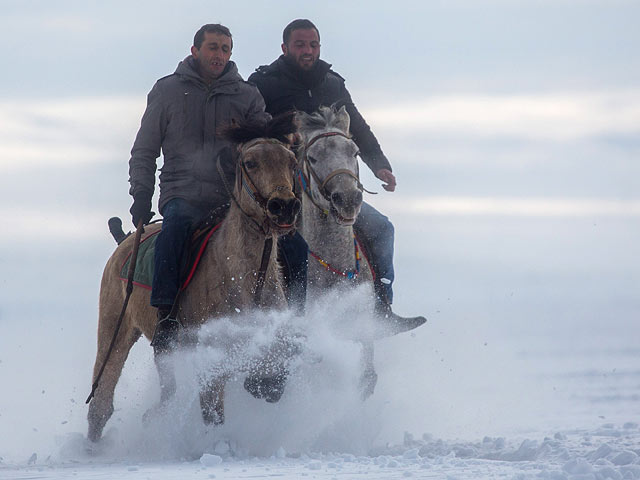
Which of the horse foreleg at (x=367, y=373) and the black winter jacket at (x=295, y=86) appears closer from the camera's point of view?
the horse foreleg at (x=367, y=373)

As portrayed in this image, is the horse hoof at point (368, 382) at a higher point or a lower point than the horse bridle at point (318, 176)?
lower

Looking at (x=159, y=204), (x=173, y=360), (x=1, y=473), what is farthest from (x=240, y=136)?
(x=1, y=473)

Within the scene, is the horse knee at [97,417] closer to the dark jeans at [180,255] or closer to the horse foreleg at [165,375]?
the horse foreleg at [165,375]

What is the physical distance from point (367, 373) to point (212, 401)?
2122 mm

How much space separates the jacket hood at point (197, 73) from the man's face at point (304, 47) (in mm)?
1096

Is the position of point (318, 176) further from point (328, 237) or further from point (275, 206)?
point (275, 206)

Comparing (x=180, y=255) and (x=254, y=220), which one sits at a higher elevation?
(x=254, y=220)

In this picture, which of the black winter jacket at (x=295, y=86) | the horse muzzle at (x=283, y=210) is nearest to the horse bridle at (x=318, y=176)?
the black winter jacket at (x=295, y=86)

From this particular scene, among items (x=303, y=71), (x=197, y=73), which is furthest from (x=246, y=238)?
(x=303, y=71)

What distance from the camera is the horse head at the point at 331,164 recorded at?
934 centimetres

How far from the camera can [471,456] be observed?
347 inches

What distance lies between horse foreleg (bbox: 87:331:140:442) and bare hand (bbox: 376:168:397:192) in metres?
2.66

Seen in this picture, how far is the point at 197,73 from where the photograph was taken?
Result: 946 cm

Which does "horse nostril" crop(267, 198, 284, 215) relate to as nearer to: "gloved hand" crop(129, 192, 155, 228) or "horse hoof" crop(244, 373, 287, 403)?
"horse hoof" crop(244, 373, 287, 403)
